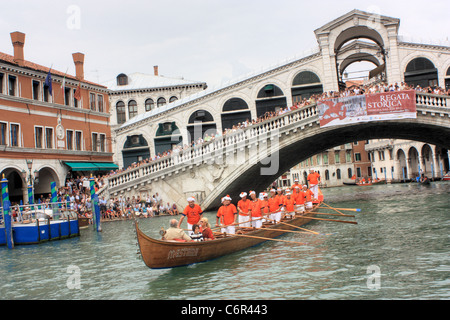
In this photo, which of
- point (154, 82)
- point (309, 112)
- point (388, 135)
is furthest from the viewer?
point (154, 82)

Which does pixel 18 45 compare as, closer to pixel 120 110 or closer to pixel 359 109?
pixel 120 110

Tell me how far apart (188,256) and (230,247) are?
1.74 m

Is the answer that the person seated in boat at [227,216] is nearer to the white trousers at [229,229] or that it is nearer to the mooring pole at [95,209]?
the white trousers at [229,229]

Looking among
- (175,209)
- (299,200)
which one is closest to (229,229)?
(299,200)

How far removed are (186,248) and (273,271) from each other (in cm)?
195

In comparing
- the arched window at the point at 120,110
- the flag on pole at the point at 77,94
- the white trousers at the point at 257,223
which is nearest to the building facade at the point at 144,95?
the arched window at the point at 120,110

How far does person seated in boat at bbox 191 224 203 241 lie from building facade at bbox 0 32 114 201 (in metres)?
13.7

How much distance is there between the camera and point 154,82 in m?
41.9

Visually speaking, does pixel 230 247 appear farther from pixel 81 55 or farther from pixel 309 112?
pixel 81 55

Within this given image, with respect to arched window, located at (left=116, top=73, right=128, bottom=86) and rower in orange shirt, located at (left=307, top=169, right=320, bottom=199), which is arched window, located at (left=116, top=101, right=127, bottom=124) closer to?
arched window, located at (left=116, top=73, right=128, bottom=86)

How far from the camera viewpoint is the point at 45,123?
26453 mm

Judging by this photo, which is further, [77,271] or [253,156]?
[253,156]

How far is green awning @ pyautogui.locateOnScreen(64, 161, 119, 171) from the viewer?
90.9ft
